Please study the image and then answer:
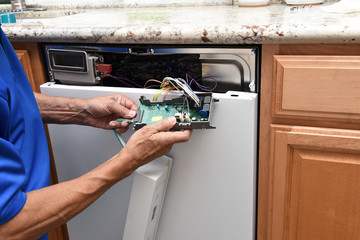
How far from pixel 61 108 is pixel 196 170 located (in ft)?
1.23

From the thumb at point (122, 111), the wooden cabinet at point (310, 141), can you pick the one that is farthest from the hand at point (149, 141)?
the wooden cabinet at point (310, 141)

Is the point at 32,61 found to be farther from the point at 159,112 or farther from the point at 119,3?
the point at 119,3

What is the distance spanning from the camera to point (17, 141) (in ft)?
2.25

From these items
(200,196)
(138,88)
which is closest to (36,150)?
(138,88)

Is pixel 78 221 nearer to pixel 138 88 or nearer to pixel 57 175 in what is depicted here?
pixel 57 175

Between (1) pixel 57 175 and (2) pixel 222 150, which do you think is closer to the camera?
(2) pixel 222 150

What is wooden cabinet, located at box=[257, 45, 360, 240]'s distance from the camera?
71 cm

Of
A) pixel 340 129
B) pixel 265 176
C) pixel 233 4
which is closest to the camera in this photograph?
pixel 340 129

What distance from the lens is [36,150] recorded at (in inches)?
29.8

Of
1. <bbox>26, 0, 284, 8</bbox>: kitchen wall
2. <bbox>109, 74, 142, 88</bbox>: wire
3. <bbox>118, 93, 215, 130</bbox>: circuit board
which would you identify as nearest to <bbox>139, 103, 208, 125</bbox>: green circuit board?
<bbox>118, 93, 215, 130</bbox>: circuit board

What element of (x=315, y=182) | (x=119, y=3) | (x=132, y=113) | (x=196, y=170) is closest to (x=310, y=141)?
(x=315, y=182)

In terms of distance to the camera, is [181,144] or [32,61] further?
[32,61]

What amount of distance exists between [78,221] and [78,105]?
1.24 feet

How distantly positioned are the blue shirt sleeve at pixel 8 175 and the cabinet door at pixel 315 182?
0.53 meters
